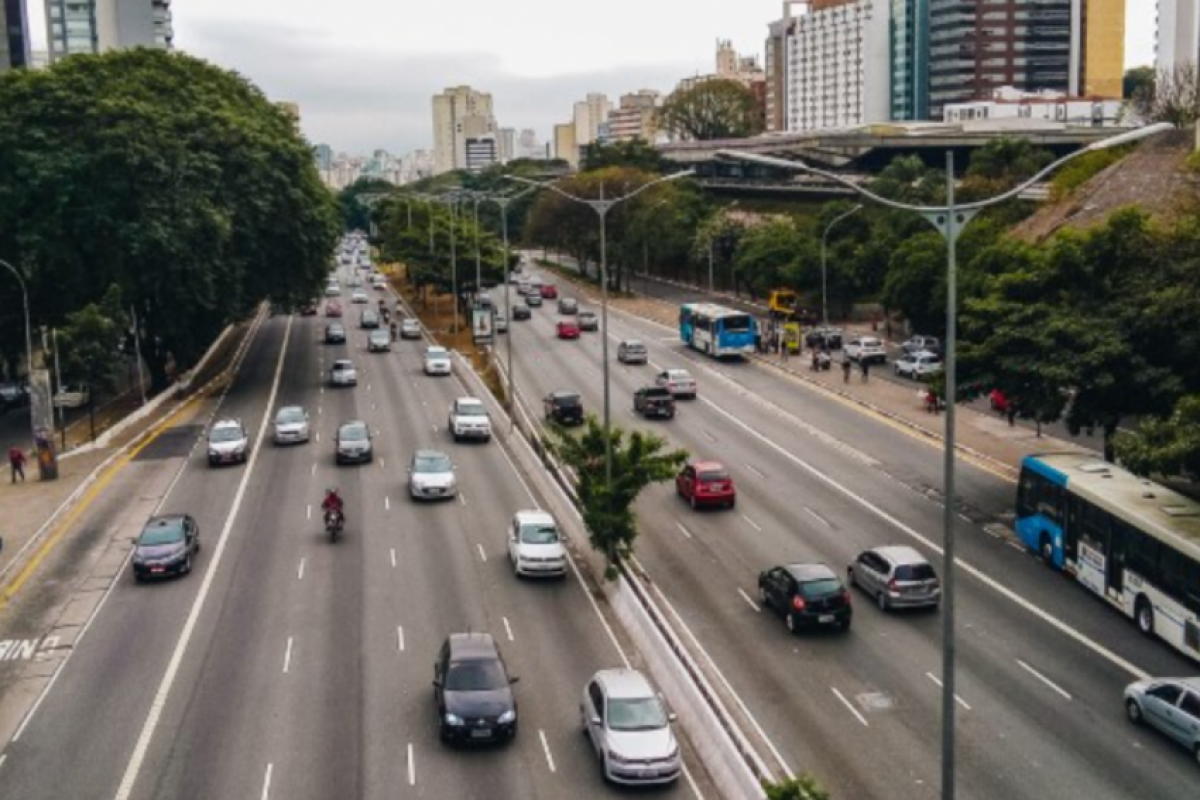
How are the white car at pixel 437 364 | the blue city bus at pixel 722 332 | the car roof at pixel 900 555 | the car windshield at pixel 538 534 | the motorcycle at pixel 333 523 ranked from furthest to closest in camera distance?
1. the blue city bus at pixel 722 332
2. the white car at pixel 437 364
3. the motorcycle at pixel 333 523
4. the car windshield at pixel 538 534
5. the car roof at pixel 900 555

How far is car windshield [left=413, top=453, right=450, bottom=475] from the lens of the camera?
4344 centimetres

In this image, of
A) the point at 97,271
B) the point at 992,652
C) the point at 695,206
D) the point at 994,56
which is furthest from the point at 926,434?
the point at 994,56

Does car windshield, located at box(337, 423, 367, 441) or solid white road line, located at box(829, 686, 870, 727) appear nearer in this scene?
solid white road line, located at box(829, 686, 870, 727)

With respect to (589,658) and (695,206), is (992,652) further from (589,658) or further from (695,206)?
(695,206)

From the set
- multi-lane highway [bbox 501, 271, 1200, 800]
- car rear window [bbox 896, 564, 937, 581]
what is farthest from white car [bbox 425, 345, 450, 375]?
car rear window [bbox 896, 564, 937, 581]

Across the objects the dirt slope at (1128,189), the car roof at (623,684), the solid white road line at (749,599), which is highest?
the dirt slope at (1128,189)

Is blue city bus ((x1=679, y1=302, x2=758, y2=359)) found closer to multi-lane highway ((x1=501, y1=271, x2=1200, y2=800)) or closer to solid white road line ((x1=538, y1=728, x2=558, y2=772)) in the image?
multi-lane highway ((x1=501, y1=271, x2=1200, y2=800))

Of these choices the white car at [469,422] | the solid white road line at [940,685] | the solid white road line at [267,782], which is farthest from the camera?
the white car at [469,422]

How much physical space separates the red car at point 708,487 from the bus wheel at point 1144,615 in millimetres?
14103

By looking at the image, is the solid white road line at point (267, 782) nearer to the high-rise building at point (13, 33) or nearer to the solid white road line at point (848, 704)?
the solid white road line at point (848, 704)

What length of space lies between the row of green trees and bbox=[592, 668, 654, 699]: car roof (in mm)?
39672

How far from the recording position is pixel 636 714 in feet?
74.7

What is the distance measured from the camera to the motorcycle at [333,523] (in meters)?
38.0

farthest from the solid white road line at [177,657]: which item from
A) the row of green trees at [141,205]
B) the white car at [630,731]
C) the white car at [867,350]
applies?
the white car at [867,350]
